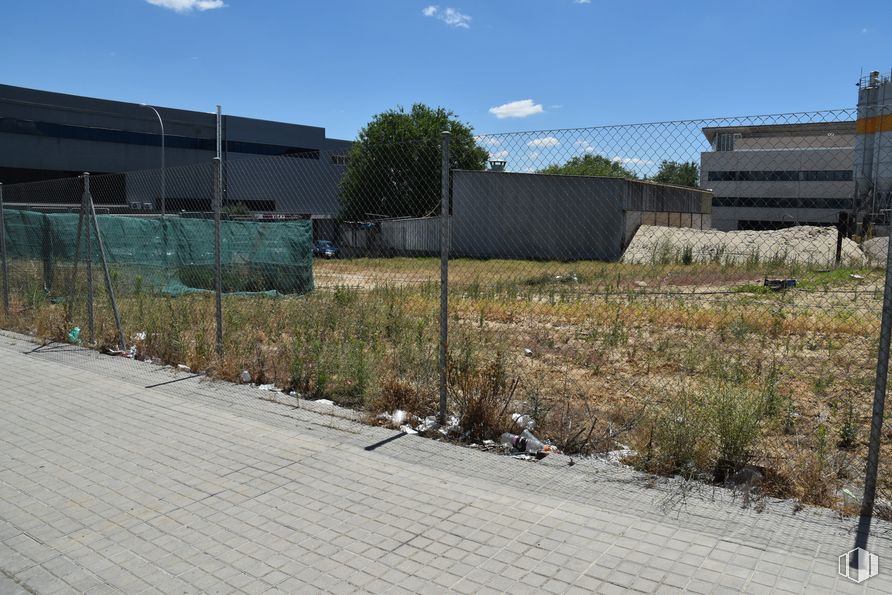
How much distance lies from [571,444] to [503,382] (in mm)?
860

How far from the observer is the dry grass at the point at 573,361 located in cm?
A: 528

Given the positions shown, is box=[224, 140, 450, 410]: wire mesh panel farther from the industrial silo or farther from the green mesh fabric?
the green mesh fabric

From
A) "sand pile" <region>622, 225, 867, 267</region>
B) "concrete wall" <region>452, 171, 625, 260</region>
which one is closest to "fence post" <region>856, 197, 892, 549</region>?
"sand pile" <region>622, 225, 867, 267</region>

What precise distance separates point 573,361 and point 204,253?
1149 centimetres

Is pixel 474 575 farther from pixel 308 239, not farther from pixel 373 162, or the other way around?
pixel 308 239

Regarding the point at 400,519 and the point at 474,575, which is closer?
the point at 474,575

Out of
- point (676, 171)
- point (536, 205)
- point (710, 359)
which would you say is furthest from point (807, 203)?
point (536, 205)

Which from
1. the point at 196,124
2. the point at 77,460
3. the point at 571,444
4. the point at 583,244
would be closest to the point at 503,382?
the point at 571,444

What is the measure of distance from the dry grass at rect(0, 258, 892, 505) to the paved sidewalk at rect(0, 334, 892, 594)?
18.7 inches

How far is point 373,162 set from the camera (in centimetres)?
776

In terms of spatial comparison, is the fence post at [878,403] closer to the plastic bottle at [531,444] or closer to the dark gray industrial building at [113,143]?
the plastic bottle at [531,444]

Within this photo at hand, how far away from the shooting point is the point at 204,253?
1733cm

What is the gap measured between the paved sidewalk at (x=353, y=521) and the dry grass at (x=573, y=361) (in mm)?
475

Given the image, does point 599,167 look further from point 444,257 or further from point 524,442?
point 524,442
